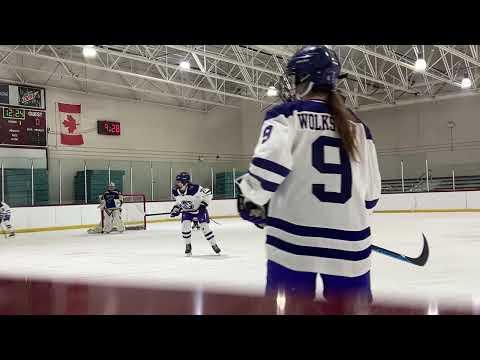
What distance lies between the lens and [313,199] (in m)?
1.35

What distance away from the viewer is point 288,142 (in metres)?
1.31

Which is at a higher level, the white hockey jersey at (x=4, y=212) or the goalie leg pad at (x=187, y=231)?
the white hockey jersey at (x=4, y=212)

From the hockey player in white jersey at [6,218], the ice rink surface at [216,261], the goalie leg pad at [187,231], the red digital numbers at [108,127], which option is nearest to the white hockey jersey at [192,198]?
the goalie leg pad at [187,231]

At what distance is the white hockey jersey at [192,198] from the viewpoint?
22.0ft

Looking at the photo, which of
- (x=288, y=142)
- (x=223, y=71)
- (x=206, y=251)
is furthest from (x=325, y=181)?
(x=223, y=71)

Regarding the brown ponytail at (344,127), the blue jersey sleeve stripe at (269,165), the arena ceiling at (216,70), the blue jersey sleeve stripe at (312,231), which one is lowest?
the blue jersey sleeve stripe at (312,231)

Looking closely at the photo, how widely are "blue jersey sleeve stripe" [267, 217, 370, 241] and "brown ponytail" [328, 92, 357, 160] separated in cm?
20

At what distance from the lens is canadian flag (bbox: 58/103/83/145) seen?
16219mm

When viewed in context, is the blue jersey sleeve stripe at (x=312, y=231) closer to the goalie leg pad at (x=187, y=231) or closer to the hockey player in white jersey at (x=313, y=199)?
the hockey player in white jersey at (x=313, y=199)

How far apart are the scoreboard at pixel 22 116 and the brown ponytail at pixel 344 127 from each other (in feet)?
48.9

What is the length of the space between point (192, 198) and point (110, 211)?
17.7 ft

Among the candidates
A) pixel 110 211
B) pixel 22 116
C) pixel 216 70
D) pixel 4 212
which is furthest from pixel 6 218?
pixel 216 70
